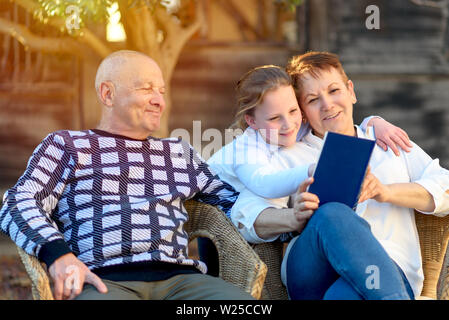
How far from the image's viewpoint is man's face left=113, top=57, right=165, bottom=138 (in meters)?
2.63

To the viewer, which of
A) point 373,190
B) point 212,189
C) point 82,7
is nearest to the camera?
point 373,190

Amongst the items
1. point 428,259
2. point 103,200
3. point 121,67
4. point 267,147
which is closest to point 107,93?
point 121,67

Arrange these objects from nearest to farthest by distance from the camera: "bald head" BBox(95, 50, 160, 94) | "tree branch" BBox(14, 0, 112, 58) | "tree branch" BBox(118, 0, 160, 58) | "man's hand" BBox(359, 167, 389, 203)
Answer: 1. "man's hand" BBox(359, 167, 389, 203)
2. "bald head" BBox(95, 50, 160, 94)
3. "tree branch" BBox(14, 0, 112, 58)
4. "tree branch" BBox(118, 0, 160, 58)

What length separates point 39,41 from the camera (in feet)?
16.0

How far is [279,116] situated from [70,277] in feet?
3.30

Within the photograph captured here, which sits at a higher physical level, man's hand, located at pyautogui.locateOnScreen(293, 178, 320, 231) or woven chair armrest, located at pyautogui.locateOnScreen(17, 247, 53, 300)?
man's hand, located at pyautogui.locateOnScreen(293, 178, 320, 231)

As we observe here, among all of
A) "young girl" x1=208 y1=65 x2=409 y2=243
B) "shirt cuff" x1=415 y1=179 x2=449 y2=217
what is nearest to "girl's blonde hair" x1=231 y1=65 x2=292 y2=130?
"young girl" x1=208 y1=65 x2=409 y2=243

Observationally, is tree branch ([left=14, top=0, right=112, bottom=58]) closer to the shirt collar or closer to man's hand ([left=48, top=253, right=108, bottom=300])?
the shirt collar

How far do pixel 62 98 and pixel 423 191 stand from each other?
4.76 meters

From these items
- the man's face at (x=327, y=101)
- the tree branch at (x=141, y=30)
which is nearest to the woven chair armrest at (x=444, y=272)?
the man's face at (x=327, y=101)

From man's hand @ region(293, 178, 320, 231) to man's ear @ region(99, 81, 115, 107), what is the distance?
35.8 inches

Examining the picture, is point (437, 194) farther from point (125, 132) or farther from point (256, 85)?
point (125, 132)

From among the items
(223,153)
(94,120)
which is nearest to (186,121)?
(94,120)

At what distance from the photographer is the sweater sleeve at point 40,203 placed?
7.21 ft
